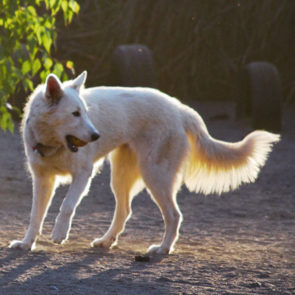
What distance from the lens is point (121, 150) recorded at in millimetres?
5770

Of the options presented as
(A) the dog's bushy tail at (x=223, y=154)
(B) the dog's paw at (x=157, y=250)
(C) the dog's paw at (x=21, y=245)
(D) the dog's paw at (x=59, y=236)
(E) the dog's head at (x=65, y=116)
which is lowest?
(C) the dog's paw at (x=21, y=245)

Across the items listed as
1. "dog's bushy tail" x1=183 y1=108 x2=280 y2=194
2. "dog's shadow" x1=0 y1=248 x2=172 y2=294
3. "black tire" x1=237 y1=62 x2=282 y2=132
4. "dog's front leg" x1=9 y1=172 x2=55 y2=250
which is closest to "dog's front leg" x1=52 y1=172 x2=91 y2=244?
"dog's shadow" x1=0 y1=248 x2=172 y2=294

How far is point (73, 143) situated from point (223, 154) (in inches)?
52.7

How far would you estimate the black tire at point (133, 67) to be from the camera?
38.1 ft

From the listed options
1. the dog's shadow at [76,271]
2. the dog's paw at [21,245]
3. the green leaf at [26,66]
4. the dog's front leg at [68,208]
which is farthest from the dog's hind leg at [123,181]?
the green leaf at [26,66]

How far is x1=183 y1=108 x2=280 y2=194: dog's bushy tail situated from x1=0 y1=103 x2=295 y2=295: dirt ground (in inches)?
21.1

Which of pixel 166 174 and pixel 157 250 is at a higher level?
pixel 166 174

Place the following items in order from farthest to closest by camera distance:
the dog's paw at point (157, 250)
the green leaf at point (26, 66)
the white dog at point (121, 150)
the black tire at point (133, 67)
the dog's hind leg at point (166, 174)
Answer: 1. the black tire at point (133, 67)
2. the green leaf at point (26, 66)
3. the dog's hind leg at point (166, 174)
4. the dog's paw at point (157, 250)
5. the white dog at point (121, 150)

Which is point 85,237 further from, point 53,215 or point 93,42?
point 93,42

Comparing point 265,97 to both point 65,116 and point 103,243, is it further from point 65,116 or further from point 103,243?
point 65,116

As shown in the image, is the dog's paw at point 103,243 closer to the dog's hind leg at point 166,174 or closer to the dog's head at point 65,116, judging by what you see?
the dog's hind leg at point 166,174

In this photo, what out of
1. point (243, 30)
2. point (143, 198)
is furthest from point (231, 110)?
point (143, 198)

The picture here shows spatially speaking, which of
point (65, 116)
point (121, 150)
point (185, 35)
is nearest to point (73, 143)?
point (65, 116)

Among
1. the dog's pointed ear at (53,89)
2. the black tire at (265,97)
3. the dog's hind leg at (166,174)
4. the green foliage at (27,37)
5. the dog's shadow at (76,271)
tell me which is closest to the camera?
the dog's shadow at (76,271)
